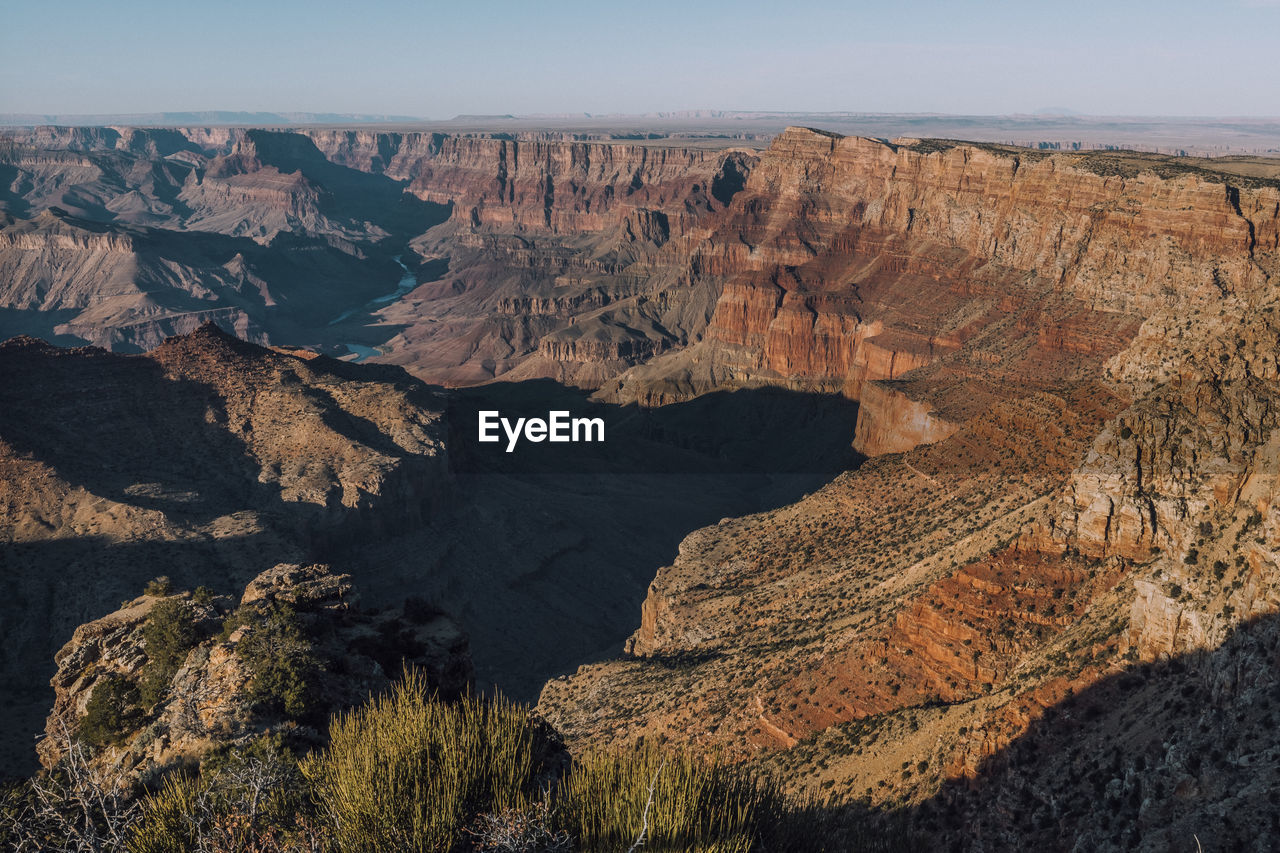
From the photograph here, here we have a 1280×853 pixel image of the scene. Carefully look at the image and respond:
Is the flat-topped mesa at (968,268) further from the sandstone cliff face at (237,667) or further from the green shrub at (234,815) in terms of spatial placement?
the green shrub at (234,815)

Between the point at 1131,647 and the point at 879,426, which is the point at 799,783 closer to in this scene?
the point at 1131,647

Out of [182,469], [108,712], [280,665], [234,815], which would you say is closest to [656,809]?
[234,815]

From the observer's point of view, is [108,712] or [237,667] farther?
[108,712]

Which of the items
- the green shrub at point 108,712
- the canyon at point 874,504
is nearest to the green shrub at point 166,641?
the green shrub at point 108,712

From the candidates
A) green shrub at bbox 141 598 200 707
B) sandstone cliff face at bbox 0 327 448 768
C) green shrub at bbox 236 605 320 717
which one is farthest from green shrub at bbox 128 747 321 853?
sandstone cliff face at bbox 0 327 448 768

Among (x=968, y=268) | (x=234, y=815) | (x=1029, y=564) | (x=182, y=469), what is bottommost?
(x=182, y=469)

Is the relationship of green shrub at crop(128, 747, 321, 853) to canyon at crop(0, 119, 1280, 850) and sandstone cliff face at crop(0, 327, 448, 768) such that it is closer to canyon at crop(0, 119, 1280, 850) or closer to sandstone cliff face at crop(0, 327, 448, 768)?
canyon at crop(0, 119, 1280, 850)

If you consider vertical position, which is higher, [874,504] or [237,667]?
[237,667]

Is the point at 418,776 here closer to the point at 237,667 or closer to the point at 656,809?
the point at 656,809
